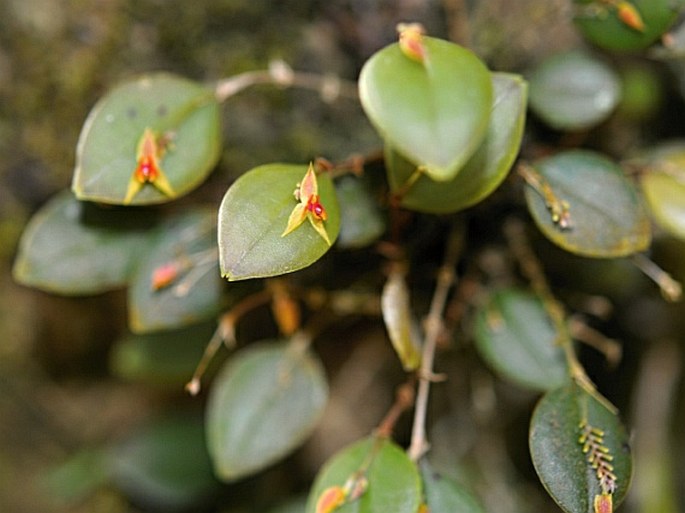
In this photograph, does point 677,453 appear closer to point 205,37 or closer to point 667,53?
point 667,53

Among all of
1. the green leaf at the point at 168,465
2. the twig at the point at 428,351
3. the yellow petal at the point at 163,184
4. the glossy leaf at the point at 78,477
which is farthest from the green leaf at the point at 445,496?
the glossy leaf at the point at 78,477

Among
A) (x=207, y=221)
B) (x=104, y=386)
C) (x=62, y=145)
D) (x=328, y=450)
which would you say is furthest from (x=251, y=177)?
(x=104, y=386)

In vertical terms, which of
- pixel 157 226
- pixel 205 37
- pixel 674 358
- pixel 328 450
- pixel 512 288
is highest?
pixel 205 37

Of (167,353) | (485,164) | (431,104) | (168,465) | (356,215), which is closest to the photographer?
(431,104)

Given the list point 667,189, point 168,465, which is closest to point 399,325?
point 667,189

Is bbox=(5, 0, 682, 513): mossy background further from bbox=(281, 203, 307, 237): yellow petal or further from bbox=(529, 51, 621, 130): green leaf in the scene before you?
bbox=(281, 203, 307, 237): yellow petal

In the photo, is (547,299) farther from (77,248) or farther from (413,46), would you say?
(77,248)

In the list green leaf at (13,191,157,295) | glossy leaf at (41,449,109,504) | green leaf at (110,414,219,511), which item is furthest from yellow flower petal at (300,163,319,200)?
glossy leaf at (41,449,109,504)
